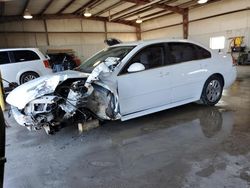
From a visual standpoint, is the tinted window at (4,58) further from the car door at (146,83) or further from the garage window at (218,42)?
the garage window at (218,42)

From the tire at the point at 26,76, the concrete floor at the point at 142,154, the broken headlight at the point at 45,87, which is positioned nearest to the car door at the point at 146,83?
the concrete floor at the point at 142,154

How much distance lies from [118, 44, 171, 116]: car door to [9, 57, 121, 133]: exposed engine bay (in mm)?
199

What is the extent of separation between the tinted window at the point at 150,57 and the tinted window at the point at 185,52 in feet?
0.80

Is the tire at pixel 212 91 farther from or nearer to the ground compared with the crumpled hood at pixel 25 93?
nearer to the ground

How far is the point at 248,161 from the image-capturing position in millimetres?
2471

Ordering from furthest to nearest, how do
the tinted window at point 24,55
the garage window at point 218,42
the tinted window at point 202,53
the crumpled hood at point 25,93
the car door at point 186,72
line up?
the garage window at point 218,42 < the tinted window at point 24,55 < the tinted window at point 202,53 < the car door at point 186,72 < the crumpled hood at point 25,93

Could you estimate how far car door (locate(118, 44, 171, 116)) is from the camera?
11.6 feet

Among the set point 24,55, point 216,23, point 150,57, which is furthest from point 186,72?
point 216,23

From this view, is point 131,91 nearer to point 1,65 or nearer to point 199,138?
point 199,138

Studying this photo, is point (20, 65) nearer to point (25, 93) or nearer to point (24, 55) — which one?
point (24, 55)

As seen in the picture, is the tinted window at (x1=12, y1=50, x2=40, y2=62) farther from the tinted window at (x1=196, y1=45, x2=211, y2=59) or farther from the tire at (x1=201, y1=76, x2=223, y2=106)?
the tire at (x1=201, y1=76, x2=223, y2=106)

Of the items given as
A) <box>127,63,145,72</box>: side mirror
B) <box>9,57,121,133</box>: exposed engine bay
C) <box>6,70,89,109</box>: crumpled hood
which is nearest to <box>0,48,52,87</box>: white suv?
<box>6,70,89,109</box>: crumpled hood

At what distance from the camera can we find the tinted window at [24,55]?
314 inches

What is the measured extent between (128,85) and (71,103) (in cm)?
92
